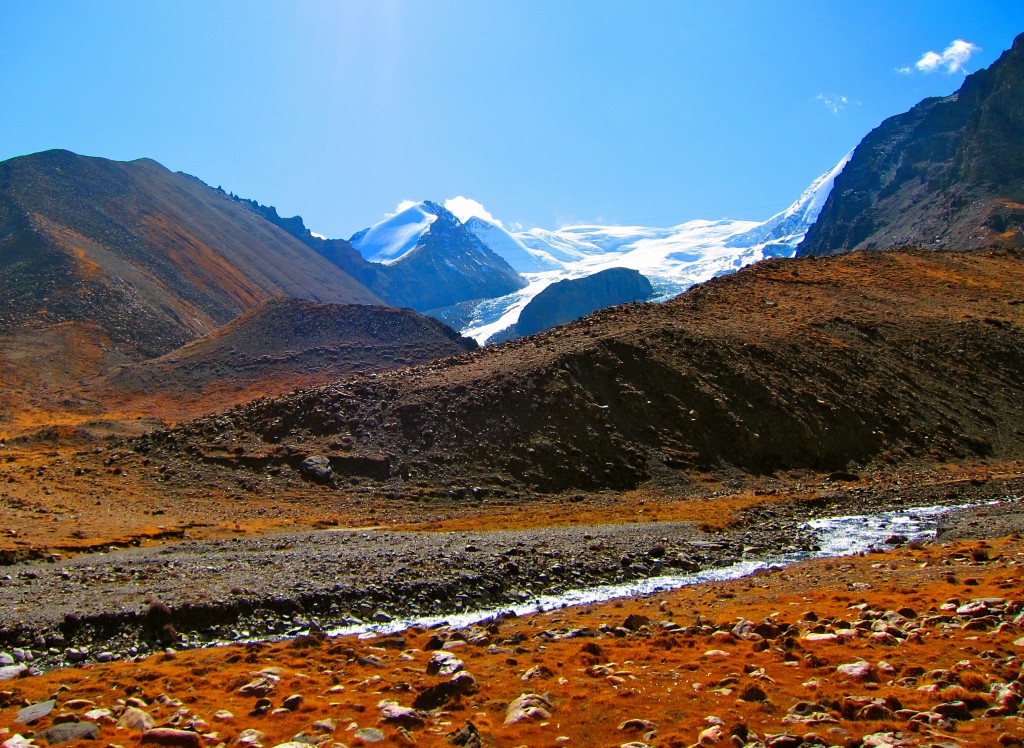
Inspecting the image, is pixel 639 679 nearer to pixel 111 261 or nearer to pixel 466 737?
pixel 466 737

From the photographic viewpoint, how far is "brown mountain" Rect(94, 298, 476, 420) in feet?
303

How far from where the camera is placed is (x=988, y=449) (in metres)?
49.2

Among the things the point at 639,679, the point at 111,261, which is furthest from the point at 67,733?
the point at 111,261

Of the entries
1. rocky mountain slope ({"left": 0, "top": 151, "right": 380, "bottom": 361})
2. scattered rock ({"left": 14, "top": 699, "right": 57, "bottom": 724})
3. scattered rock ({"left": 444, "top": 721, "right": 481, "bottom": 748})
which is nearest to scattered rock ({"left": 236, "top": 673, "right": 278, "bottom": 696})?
scattered rock ({"left": 14, "top": 699, "right": 57, "bottom": 724})

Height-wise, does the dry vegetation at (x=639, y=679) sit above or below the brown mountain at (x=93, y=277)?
below

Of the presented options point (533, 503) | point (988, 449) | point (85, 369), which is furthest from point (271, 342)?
point (988, 449)

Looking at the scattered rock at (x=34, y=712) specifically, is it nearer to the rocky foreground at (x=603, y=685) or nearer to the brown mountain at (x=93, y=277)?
the rocky foreground at (x=603, y=685)

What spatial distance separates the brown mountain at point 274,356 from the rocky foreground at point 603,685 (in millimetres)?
72950

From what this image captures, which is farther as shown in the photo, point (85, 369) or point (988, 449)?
point (85, 369)

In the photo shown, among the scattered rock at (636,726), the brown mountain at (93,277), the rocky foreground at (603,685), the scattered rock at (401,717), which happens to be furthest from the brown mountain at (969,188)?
the scattered rock at (401,717)

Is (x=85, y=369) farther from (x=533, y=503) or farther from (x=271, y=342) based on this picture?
(x=533, y=503)

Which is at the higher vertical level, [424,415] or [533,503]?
[424,415]

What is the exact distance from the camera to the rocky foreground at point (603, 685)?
367 inches

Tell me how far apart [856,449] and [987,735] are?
1630 inches
